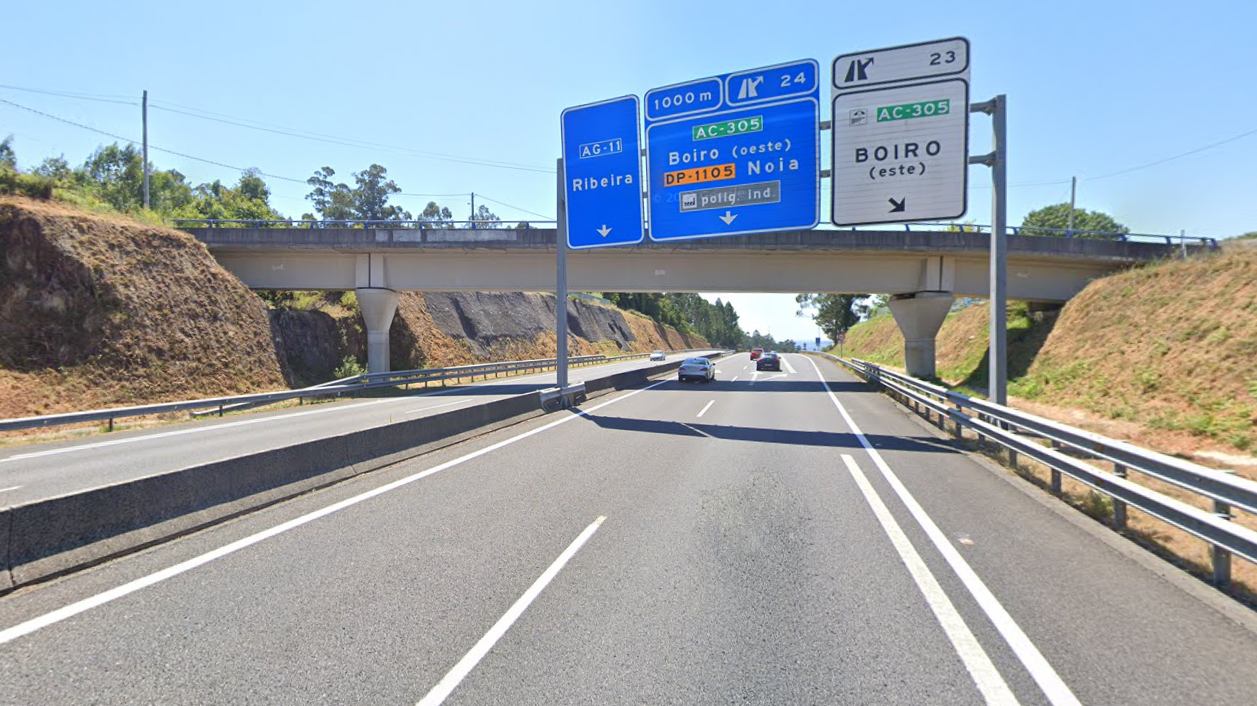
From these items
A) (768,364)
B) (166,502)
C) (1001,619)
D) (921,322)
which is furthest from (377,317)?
(1001,619)

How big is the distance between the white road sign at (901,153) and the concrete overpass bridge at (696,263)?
13.3 meters

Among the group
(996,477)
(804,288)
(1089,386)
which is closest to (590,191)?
(996,477)

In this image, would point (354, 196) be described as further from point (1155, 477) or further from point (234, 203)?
point (1155, 477)

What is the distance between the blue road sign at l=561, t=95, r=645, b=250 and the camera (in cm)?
1499

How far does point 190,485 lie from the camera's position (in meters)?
5.91

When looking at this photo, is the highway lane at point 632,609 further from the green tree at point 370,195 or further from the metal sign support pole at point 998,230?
the green tree at point 370,195

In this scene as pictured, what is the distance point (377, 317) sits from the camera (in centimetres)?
2989

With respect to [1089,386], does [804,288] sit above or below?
above

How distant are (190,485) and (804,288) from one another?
86.7ft

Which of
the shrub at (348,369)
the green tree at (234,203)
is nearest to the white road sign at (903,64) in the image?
the shrub at (348,369)

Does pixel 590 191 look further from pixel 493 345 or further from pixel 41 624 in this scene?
pixel 493 345

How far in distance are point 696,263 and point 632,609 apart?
2521 cm

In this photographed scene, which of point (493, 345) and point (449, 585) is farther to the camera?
point (493, 345)

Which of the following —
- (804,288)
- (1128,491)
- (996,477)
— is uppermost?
(804,288)
